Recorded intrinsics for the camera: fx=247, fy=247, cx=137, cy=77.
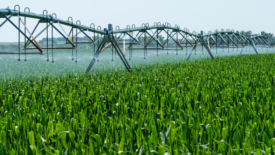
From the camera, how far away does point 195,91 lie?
6.05m

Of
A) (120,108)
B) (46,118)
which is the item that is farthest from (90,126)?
(120,108)

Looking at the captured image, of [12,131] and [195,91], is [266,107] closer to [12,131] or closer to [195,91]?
[195,91]

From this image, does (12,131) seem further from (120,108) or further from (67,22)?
(67,22)

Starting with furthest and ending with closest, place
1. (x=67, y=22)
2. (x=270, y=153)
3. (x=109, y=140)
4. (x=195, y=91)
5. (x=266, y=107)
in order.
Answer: (x=67, y=22)
(x=195, y=91)
(x=266, y=107)
(x=109, y=140)
(x=270, y=153)

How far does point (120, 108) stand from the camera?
4.67 m

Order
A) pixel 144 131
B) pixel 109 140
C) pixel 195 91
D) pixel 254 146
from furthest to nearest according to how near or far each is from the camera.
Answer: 1. pixel 195 91
2. pixel 144 131
3. pixel 109 140
4. pixel 254 146

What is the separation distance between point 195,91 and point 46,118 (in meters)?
3.63

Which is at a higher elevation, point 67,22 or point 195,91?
point 67,22

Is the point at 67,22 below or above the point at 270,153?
above

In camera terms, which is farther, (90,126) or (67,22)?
(67,22)

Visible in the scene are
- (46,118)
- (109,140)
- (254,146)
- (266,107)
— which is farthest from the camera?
(266,107)

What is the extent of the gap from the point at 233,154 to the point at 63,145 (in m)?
1.81

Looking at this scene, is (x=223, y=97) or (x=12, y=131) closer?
(x=12, y=131)

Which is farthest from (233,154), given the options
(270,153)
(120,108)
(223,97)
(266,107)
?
(223,97)
